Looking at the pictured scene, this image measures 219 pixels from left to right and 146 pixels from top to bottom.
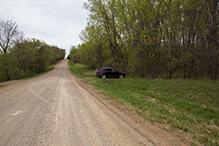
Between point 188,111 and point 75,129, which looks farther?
point 188,111

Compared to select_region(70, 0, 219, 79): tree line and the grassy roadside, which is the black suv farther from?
the grassy roadside

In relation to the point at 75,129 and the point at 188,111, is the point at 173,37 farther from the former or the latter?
the point at 75,129

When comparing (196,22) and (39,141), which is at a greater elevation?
(196,22)

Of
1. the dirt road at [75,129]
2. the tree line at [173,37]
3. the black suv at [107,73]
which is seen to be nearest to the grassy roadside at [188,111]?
the dirt road at [75,129]

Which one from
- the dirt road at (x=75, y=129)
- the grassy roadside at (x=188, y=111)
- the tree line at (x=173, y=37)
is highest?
the tree line at (x=173, y=37)

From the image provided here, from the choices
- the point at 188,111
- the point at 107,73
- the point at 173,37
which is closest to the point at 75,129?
the point at 188,111

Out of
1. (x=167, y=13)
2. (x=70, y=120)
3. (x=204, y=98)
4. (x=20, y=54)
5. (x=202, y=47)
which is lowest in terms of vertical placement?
(x=204, y=98)

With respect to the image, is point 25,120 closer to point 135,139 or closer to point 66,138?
point 66,138

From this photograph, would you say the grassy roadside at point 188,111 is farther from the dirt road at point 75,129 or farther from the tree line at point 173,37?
the tree line at point 173,37

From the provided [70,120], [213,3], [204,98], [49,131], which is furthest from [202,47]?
[49,131]

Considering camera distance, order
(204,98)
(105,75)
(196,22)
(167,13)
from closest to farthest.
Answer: (204,98)
(196,22)
(167,13)
(105,75)

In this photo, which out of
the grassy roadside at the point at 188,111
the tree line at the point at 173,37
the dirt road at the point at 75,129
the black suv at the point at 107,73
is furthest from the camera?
the black suv at the point at 107,73

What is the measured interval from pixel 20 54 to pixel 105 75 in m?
18.6

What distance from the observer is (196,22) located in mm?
10273
